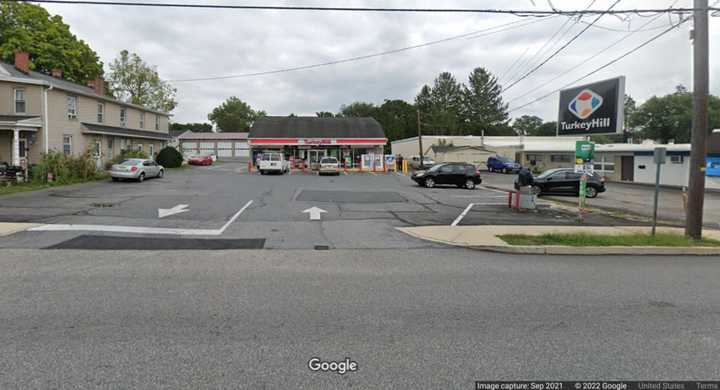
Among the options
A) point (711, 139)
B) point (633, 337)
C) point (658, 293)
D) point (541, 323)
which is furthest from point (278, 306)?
point (711, 139)

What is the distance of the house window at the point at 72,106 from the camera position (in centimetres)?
2634

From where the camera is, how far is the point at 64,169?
846 inches

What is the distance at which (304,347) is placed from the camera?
388cm

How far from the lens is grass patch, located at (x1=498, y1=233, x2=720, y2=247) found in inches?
367

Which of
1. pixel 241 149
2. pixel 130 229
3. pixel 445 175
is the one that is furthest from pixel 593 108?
pixel 241 149

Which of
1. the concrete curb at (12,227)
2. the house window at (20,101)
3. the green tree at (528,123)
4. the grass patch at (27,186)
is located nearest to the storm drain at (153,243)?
the concrete curb at (12,227)

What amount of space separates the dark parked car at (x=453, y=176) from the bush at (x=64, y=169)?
19.5 m

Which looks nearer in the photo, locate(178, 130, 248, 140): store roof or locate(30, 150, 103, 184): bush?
locate(30, 150, 103, 184): bush

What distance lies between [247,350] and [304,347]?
1.74 ft

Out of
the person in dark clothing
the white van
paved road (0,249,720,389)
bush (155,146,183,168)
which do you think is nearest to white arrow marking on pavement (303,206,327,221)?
paved road (0,249,720,389)

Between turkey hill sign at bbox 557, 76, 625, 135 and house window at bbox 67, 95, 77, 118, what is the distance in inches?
1135

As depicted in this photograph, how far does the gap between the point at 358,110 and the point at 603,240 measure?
305 feet

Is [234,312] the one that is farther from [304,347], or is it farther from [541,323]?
[541,323]

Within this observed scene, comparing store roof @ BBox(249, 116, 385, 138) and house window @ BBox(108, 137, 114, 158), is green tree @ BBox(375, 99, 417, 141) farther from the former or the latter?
house window @ BBox(108, 137, 114, 158)
